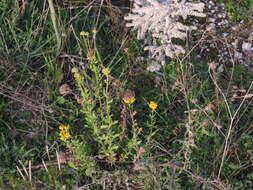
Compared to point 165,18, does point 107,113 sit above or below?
below

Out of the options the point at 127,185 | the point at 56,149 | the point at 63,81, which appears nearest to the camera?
the point at 127,185

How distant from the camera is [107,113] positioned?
218 cm

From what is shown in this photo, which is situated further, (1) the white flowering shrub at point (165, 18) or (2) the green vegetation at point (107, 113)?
(1) the white flowering shrub at point (165, 18)

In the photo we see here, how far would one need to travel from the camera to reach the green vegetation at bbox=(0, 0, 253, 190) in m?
2.21

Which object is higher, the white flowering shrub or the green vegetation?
the white flowering shrub

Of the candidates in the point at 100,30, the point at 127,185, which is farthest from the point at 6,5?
the point at 127,185

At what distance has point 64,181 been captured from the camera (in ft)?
7.75

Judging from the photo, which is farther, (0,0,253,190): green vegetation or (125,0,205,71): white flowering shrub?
(125,0,205,71): white flowering shrub

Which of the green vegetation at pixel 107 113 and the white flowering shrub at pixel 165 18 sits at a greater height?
the white flowering shrub at pixel 165 18

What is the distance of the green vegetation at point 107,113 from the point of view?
2.21 meters

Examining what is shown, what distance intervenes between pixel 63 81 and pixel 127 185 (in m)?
0.95

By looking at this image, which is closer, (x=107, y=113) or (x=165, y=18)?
(x=107, y=113)

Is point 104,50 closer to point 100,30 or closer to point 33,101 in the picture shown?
point 100,30

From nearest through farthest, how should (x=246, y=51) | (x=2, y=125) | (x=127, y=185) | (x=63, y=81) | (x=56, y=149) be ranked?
(x=127, y=185) < (x=56, y=149) < (x=2, y=125) < (x=63, y=81) < (x=246, y=51)
